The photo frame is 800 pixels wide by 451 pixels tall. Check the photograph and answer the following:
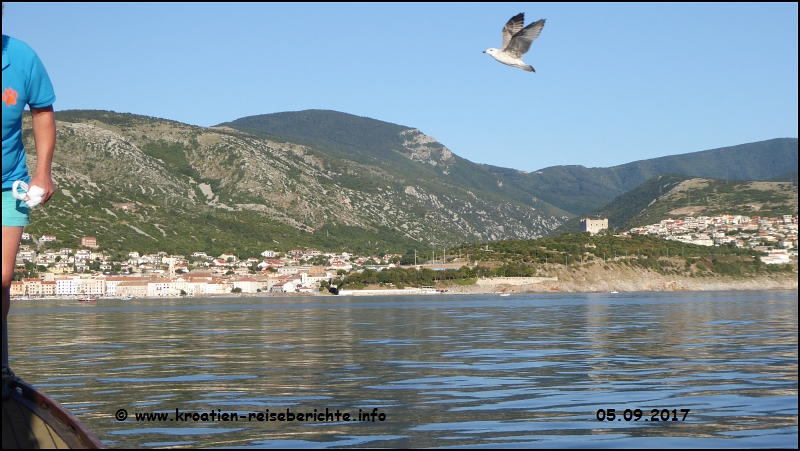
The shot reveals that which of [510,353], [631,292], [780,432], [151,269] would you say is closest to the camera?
[780,432]

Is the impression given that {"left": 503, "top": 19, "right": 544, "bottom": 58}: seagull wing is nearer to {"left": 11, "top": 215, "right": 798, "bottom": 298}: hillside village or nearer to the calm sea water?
the calm sea water

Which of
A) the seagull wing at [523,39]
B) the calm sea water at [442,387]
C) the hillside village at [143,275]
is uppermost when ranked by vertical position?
the seagull wing at [523,39]

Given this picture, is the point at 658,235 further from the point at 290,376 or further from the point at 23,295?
the point at 290,376

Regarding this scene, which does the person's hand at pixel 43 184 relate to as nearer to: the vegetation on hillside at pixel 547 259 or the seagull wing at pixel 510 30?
the seagull wing at pixel 510 30

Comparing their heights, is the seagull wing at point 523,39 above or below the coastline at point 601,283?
above

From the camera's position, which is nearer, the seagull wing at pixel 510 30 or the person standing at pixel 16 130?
the person standing at pixel 16 130

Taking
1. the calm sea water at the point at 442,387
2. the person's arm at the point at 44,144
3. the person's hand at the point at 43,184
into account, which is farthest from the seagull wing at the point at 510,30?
the person's hand at the point at 43,184

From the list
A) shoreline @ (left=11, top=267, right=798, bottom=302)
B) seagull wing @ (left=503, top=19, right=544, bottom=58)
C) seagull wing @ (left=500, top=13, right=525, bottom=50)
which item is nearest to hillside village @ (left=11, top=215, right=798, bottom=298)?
shoreline @ (left=11, top=267, right=798, bottom=302)

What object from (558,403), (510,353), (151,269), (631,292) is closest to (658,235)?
(631,292)
